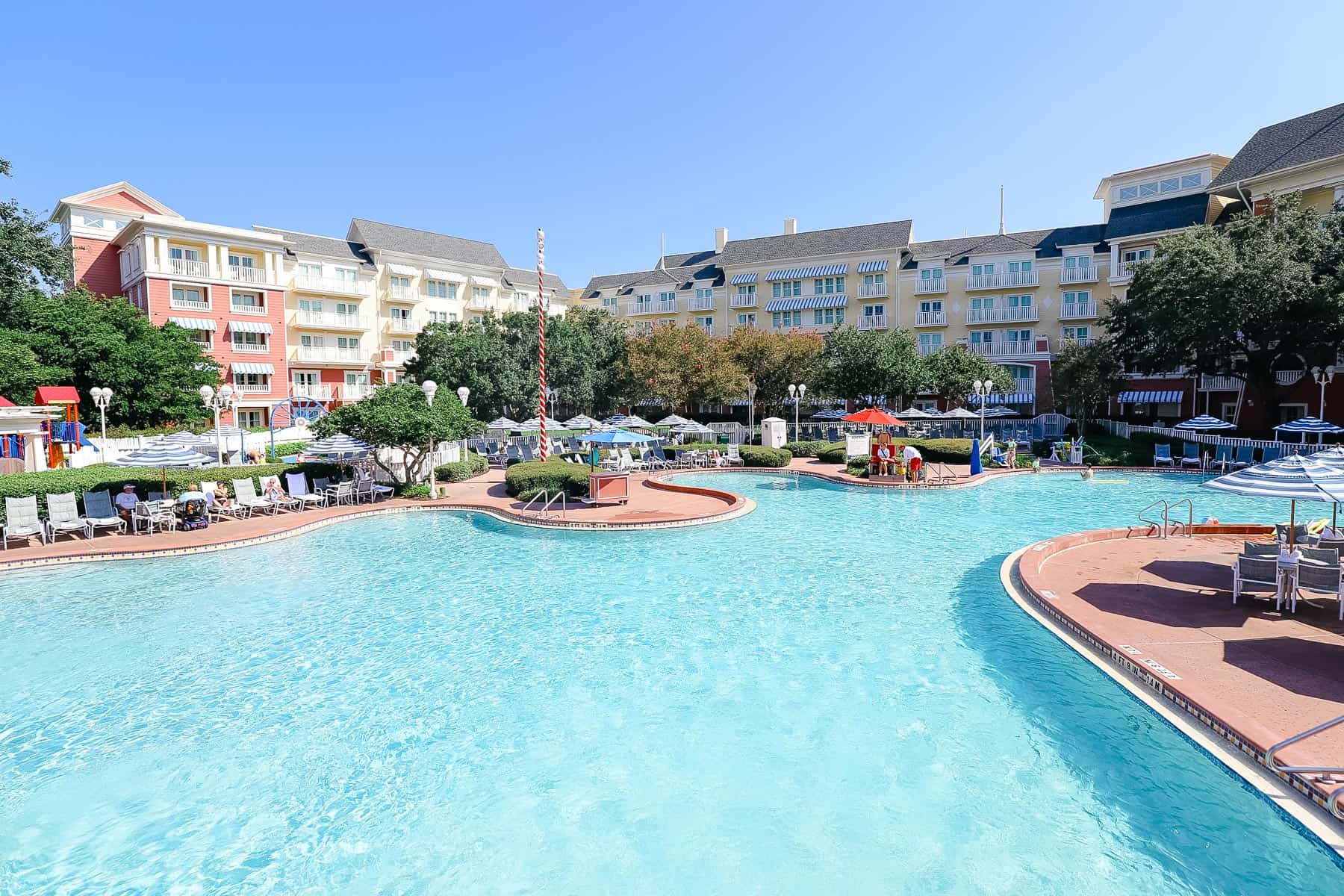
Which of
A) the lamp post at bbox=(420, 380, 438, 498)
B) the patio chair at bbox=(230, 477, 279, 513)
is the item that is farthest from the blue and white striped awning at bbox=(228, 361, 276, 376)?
the lamp post at bbox=(420, 380, 438, 498)

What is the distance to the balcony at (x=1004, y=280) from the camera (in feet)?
152

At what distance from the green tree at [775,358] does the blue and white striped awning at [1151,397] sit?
18.0m

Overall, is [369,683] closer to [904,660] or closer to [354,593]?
[354,593]

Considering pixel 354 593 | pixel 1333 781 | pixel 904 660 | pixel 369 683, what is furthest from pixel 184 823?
pixel 1333 781

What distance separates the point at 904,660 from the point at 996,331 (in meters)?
44.7

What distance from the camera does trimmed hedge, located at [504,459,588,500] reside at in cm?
2003

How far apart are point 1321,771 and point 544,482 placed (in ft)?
55.8

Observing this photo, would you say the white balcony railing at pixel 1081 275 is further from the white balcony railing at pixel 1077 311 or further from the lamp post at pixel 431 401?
the lamp post at pixel 431 401

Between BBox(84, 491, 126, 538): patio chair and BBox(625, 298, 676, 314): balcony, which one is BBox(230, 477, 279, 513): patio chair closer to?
BBox(84, 491, 126, 538): patio chair

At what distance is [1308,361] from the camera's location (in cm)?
3022

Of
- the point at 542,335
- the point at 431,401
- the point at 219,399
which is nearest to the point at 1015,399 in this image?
the point at 542,335

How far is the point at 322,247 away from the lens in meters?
48.4

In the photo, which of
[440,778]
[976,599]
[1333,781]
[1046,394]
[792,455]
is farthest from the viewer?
[1046,394]

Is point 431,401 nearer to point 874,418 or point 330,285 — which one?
point 874,418
